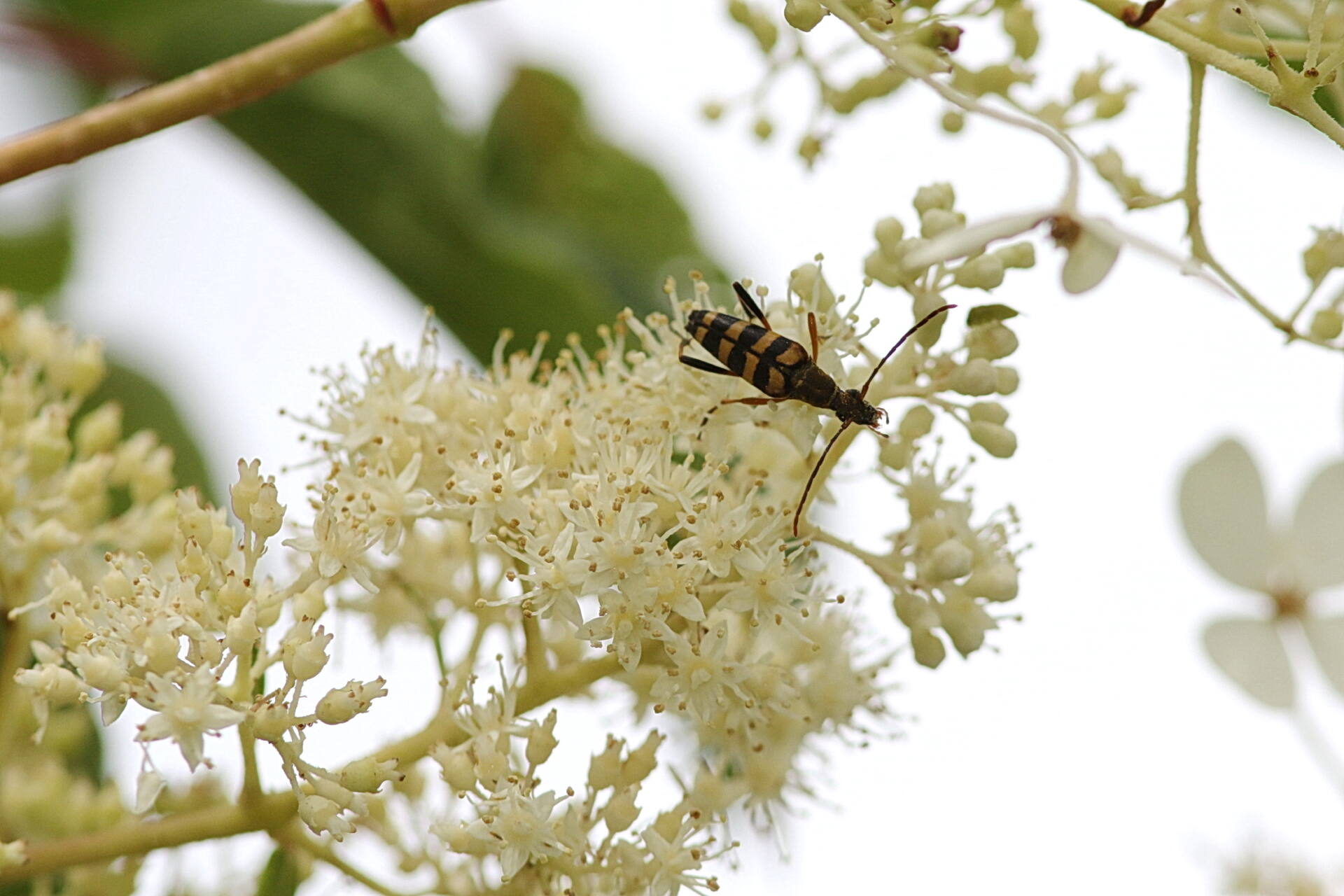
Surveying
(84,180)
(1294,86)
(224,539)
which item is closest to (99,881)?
(224,539)

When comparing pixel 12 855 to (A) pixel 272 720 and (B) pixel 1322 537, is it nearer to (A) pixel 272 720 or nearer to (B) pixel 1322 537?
(A) pixel 272 720

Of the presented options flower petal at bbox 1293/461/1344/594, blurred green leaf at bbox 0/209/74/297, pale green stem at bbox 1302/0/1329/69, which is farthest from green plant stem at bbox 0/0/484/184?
blurred green leaf at bbox 0/209/74/297

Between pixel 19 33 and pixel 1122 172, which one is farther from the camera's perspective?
pixel 19 33

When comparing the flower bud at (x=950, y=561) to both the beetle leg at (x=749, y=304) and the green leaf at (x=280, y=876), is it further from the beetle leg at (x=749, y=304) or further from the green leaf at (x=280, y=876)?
the green leaf at (x=280, y=876)

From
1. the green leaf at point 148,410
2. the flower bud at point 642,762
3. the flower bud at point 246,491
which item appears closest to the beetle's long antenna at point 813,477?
the flower bud at point 642,762

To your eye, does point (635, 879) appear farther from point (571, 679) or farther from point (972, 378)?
point (972, 378)
